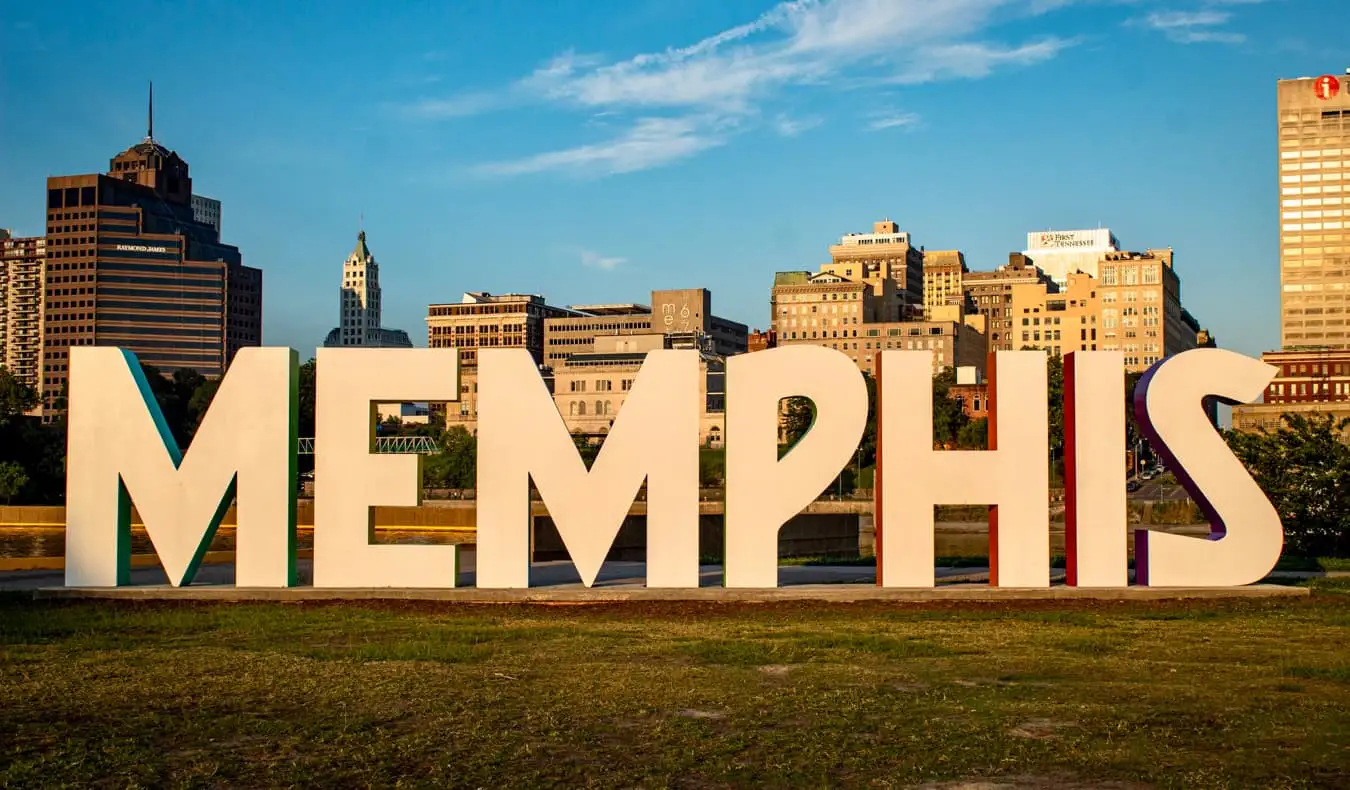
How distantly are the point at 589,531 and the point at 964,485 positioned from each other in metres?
6.31

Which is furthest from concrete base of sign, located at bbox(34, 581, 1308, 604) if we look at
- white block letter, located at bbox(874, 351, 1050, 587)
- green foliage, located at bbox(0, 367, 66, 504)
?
green foliage, located at bbox(0, 367, 66, 504)

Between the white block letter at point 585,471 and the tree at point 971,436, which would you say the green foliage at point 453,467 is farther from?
the white block letter at point 585,471

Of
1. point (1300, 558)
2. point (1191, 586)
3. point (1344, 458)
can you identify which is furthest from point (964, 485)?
point (1344, 458)

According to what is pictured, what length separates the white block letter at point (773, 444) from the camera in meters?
23.7

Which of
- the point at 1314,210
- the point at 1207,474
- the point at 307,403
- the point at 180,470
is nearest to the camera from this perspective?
the point at 1207,474

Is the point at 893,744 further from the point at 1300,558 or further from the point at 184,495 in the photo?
the point at 1300,558

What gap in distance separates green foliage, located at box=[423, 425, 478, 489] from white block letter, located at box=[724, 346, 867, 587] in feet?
285

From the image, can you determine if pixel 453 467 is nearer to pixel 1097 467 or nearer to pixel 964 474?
pixel 964 474

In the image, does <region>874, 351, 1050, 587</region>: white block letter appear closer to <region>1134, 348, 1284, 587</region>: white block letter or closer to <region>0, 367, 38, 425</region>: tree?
<region>1134, 348, 1284, 587</region>: white block letter

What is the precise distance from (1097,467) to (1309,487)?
41.8 feet

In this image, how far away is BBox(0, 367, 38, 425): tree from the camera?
101m

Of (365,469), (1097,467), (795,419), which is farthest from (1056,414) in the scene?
(365,469)

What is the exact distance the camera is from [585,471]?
23750 mm

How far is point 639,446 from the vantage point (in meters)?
24.0
